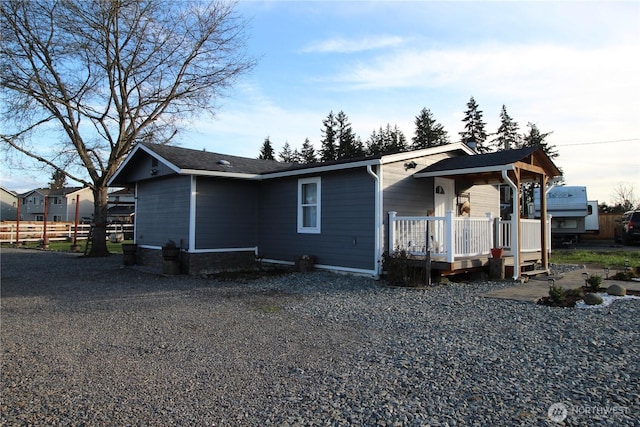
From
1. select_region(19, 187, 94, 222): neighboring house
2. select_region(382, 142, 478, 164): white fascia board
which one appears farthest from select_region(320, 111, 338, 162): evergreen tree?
select_region(382, 142, 478, 164): white fascia board

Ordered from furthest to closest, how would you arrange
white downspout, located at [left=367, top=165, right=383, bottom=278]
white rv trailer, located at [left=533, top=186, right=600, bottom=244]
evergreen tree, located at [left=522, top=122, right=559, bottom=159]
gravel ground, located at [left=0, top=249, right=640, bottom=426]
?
evergreen tree, located at [left=522, top=122, right=559, bottom=159], white rv trailer, located at [left=533, top=186, right=600, bottom=244], white downspout, located at [left=367, top=165, right=383, bottom=278], gravel ground, located at [left=0, top=249, right=640, bottom=426]

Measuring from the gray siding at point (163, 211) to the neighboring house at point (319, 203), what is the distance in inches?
1.3

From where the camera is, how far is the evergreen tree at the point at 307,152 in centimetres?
5172

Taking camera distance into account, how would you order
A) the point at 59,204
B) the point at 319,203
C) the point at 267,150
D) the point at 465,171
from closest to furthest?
the point at 465,171 → the point at 319,203 → the point at 267,150 → the point at 59,204

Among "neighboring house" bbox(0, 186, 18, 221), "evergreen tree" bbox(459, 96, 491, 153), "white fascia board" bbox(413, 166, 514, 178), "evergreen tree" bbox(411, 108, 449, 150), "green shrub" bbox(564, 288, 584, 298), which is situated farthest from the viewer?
"neighboring house" bbox(0, 186, 18, 221)

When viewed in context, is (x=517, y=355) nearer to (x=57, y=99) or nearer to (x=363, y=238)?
(x=363, y=238)

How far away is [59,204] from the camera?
5644 centimetres

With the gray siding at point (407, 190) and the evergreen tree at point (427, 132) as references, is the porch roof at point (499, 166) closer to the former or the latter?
the gray siding at point (407, 190)

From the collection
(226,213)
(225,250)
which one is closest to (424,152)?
(226,213)

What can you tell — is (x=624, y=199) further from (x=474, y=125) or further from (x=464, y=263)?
(x=464, y=263)

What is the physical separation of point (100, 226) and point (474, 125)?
1301 inches

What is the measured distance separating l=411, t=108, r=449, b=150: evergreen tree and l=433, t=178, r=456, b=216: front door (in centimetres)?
3080

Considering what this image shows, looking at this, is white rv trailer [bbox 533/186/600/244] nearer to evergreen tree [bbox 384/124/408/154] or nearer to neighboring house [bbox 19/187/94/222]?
evergreen tree [bbox 384/124/408/154]

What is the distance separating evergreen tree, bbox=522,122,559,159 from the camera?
3816 cm
